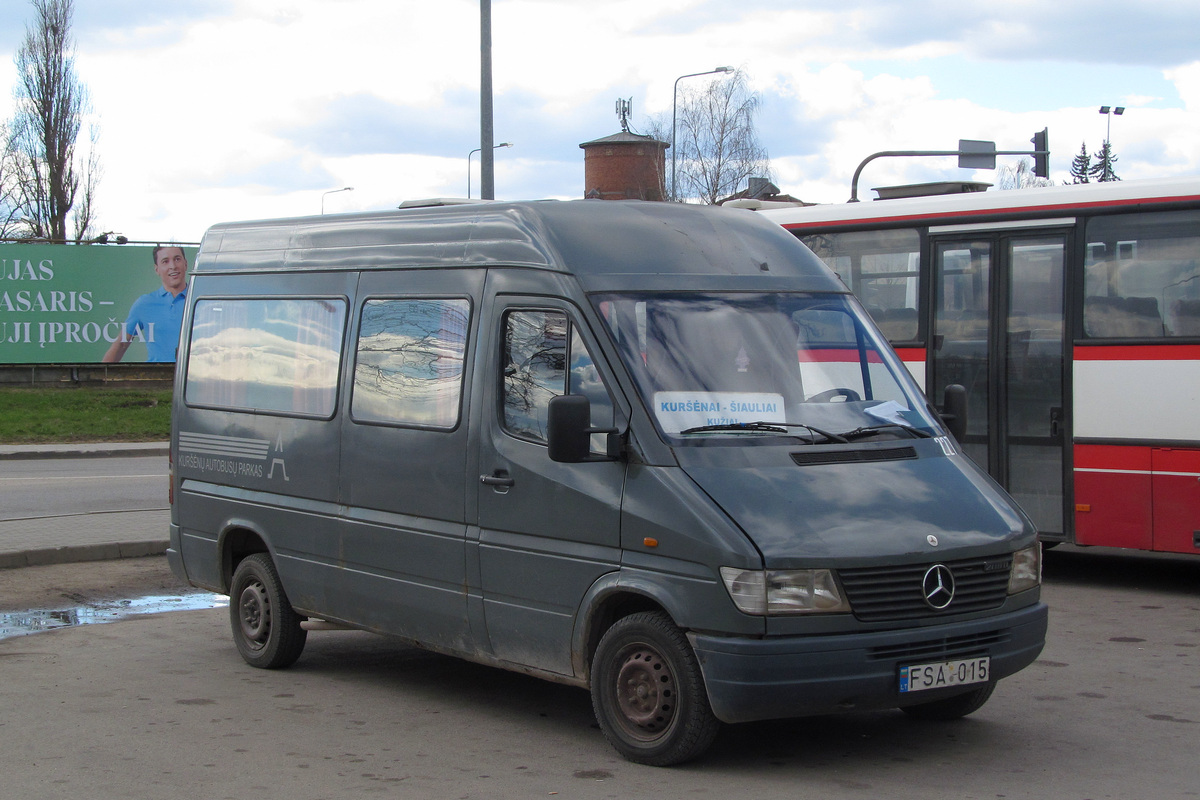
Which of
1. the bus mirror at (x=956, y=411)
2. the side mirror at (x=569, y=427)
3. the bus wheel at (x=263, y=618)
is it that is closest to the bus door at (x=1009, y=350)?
the bus mirror at (x=956, y=411)

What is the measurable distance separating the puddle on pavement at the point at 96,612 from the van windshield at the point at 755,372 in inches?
208

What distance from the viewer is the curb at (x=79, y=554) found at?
11.8m

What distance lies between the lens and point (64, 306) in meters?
37.0

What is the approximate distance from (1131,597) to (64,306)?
32207 mm

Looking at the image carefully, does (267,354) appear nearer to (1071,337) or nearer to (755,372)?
(755,372)

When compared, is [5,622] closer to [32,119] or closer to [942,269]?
[942,269]

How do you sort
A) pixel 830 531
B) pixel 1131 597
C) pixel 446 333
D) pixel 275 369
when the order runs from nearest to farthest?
pixel 830 531 → pixel 446 333 → pixel 275 369 → pixel 1131 597

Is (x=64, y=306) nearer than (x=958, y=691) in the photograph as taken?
No

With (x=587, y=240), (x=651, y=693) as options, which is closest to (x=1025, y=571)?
(x=651, y=693)

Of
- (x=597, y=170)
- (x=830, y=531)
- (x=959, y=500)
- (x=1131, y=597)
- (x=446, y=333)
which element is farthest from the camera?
(x=597, y=170)

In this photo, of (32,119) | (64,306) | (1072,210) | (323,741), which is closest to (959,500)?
(323,741)

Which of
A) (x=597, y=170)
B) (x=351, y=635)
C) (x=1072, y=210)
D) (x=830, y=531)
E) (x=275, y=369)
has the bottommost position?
(x=351, y=635)

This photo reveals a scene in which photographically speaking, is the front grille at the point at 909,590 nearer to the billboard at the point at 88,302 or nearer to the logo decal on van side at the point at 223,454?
the logo decal on van side at the point at 223,454

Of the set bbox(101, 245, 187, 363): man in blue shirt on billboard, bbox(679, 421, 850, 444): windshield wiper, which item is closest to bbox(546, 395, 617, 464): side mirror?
bbox(679, 421, 850, 444): windshield wiper
